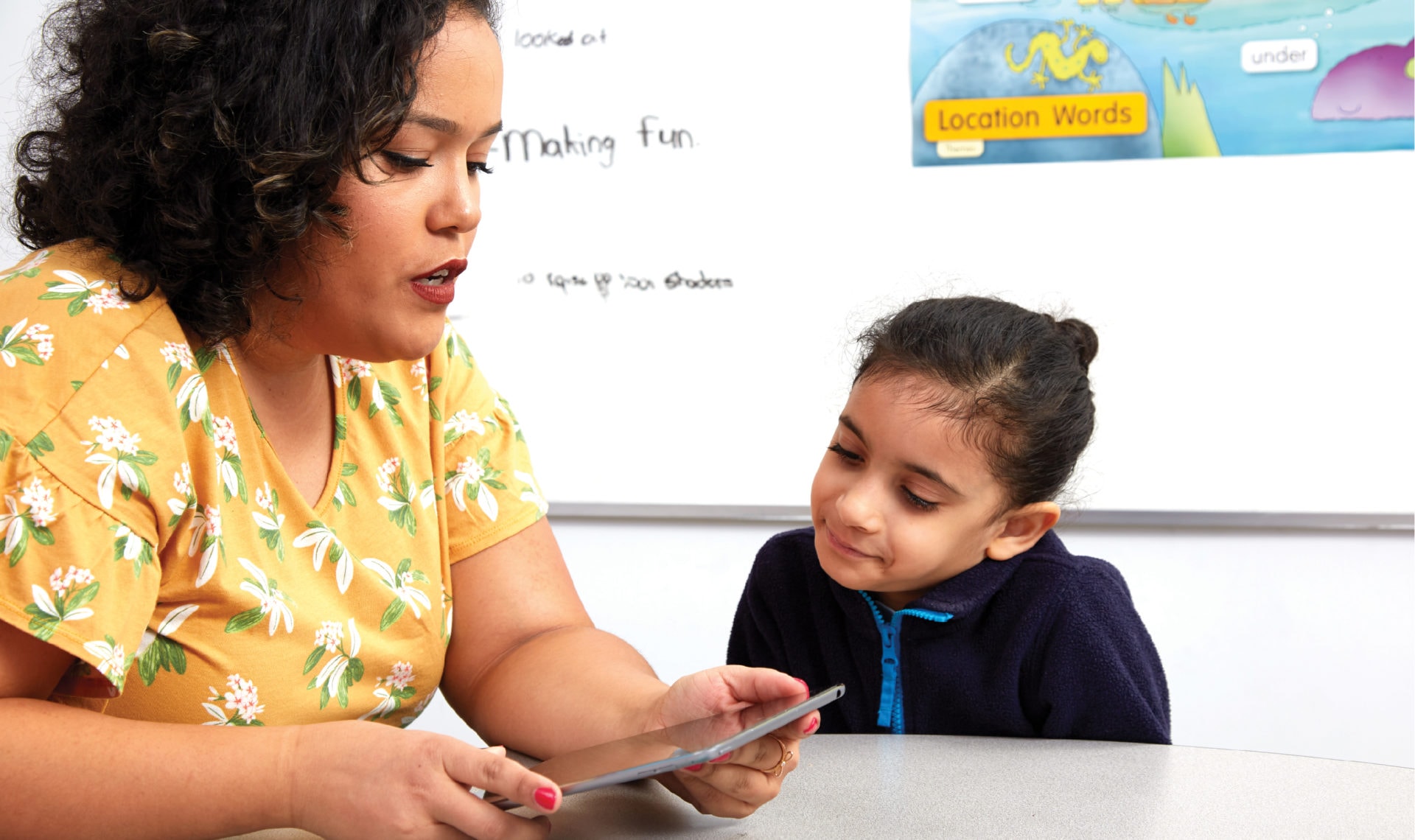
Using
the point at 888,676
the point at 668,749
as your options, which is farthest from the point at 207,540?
the point at 888,676

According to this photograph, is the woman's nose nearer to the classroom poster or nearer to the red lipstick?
the red lipstick

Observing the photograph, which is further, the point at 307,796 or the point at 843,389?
the point at 843,389

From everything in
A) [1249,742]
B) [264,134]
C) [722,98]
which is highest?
[722,98]

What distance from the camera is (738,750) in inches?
28.1

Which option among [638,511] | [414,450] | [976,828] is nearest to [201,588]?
[414,450]

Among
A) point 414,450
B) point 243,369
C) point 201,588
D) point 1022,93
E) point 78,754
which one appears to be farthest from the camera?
point 1022,93

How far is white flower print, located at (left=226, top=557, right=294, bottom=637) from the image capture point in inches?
31.6

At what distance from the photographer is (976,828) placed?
74cm

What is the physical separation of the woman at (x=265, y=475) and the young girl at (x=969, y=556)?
0.27m

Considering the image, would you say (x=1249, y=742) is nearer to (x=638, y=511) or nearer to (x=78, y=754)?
(x=638, y=511)

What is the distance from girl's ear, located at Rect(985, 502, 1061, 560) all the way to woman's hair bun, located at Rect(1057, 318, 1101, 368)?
0.16m

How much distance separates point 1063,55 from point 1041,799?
123 centimetres

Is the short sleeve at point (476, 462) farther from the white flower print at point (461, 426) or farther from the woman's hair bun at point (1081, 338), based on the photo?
the woman's hair bun at point (1081, 338)

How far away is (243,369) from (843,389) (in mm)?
1129
